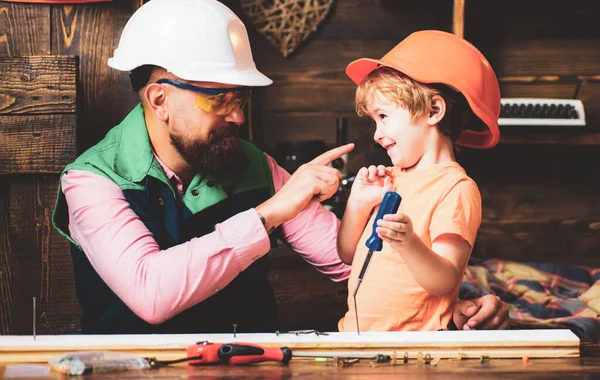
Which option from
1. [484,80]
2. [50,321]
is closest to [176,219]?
[50,321]

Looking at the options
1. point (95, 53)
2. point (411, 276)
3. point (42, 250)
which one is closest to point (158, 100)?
point (95, 53)

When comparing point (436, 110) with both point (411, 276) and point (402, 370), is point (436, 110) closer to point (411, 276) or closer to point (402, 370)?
point (411, 276)

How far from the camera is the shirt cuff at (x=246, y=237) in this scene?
6.61 ft

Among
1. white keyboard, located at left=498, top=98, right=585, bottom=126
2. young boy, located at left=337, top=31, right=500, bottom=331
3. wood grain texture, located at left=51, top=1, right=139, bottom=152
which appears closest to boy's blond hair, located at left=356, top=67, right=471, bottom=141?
young boy, located at left=337, top=31, right=500, bottom=331

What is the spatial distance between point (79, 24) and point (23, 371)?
155 centimetres

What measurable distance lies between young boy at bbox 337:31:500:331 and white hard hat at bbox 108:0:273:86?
367mm

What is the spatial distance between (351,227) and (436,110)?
1.21 feet

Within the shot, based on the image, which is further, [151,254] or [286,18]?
[286,18]

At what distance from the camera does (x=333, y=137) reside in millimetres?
4426

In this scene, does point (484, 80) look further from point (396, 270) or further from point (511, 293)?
point (511, 293)

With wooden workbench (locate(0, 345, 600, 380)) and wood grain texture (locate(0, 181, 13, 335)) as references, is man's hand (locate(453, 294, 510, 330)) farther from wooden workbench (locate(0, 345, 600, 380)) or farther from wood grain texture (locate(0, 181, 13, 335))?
wood grain texture (locate(0, 181, 13, 335))

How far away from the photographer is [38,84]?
2590mm

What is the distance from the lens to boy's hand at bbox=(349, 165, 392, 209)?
207 centimetres

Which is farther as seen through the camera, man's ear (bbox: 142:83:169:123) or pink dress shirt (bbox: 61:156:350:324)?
man's ear (bbox: 142:83:169:123)
